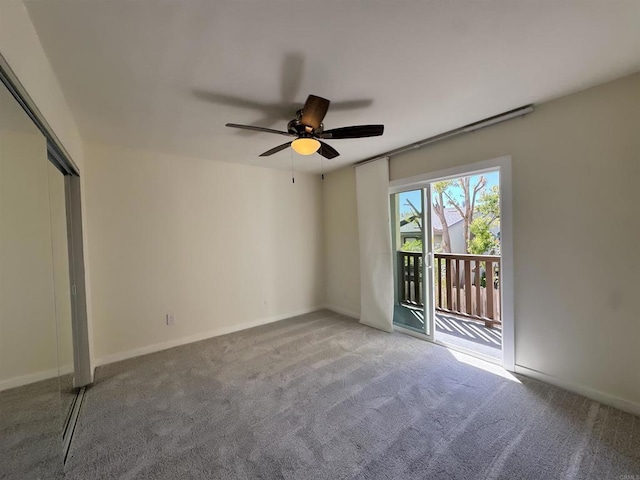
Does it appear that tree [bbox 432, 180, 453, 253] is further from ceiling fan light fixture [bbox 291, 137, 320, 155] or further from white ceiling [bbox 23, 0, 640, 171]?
ceiling fan light fixture [bbox 291, 137, 320, 155]

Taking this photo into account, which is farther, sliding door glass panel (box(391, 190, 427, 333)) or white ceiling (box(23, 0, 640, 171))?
sliding door glass panel (box(391, 190, 427, 333))

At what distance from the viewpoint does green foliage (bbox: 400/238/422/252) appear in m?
3.28

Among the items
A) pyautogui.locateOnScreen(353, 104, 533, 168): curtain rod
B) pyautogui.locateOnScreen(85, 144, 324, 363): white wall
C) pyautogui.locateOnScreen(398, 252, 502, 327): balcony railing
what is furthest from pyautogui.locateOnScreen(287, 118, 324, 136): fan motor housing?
pyautogui.locateOnScreen(398, 252, 502, 327): balcony railing

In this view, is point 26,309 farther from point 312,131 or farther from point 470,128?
point 470,128

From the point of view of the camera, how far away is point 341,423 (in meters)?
1.79

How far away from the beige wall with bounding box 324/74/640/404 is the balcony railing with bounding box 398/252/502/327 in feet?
3.61

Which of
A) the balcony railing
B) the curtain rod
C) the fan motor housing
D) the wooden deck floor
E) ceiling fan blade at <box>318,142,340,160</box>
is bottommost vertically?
the wooden deck floor

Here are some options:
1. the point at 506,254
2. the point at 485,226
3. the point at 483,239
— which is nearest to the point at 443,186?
the point at 485,226

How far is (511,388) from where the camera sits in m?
2.14

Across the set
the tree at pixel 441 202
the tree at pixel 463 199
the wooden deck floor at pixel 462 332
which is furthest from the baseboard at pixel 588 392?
the tree at pixel 441 202

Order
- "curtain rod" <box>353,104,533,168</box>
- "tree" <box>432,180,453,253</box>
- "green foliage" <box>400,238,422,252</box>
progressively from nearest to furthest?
"curtain rod" <box>353,104,533,168</box> < "green foliage" <box>400,238,422,252</box> < "tree" <box>432,180,453,253</box>

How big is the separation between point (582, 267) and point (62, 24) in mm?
3487

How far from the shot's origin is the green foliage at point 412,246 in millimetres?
3281

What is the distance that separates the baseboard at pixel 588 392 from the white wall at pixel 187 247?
9.45 ft
